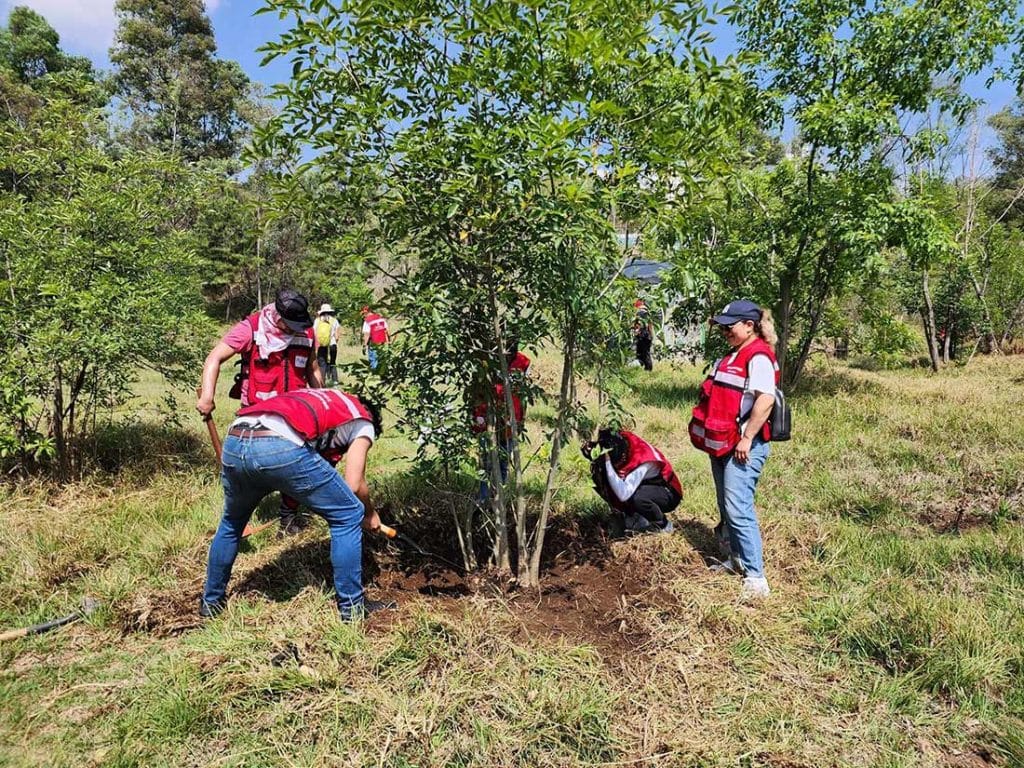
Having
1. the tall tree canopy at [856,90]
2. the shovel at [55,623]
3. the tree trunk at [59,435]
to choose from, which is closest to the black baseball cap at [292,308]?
the shovel at [55,623]

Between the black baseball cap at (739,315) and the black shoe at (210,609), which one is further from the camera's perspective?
the black baseball cap at (739,315)

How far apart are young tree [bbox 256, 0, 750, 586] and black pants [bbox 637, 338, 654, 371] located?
7913 millimetres

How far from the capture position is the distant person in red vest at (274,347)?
3.79 metres

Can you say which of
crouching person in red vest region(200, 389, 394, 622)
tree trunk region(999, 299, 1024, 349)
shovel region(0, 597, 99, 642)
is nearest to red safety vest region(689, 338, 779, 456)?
crouching person in red vest region(200, 389, 394, 622)

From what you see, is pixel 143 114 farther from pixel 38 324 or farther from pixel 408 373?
Result: pixel 408 373

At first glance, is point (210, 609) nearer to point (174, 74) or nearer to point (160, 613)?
point (160, 613)

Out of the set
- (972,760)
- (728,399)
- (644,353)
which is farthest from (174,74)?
(972,760)

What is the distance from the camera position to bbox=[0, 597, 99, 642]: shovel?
2.92 m

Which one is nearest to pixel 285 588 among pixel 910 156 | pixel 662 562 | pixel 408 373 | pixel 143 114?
pixel 408 373

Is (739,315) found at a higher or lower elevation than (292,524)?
higher

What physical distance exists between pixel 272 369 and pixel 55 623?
5.68 ft

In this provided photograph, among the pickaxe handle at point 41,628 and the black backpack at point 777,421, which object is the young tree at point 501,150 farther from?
the pickaxe handle at point 41,628

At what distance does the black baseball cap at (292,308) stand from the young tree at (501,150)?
100cm

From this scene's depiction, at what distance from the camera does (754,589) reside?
3.45 metres
